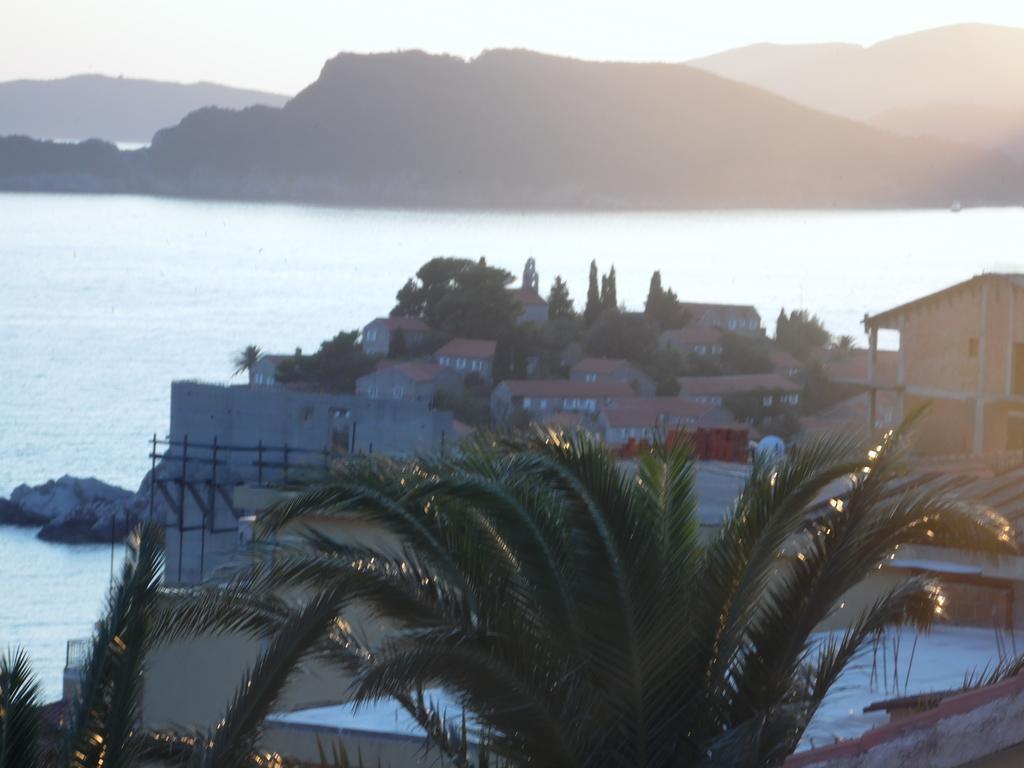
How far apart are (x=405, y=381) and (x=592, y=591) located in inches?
1726

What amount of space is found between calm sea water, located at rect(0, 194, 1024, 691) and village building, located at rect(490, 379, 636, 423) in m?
9.66

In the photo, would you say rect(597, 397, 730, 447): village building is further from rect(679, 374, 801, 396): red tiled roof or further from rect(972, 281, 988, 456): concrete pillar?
rect(972, 281, 988, 456): concrete pillar

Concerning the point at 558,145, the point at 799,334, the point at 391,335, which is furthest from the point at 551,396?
the point at 558,145

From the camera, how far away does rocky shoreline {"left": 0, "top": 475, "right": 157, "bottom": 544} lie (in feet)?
104

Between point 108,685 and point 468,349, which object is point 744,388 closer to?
point 468,349

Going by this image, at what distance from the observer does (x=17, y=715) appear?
272cm

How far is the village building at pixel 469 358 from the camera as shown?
50438 mm

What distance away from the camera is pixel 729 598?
3.30 m

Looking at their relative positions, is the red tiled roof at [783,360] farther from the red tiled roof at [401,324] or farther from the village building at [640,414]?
the red tiled roof at [401,324]

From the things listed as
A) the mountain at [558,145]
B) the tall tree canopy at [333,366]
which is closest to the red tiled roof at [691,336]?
the tall tree canopy at [333,366]

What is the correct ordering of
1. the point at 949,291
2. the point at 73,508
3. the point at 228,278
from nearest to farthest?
the point at 949,291
the point at 73,508
the point at 228,278

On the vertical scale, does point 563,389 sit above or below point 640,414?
above

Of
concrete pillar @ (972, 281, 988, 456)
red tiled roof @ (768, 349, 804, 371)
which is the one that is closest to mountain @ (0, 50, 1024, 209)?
red tiled roof @ (768, 349, 804, 371)

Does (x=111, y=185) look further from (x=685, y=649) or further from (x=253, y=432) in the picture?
(x=685, y=649)
